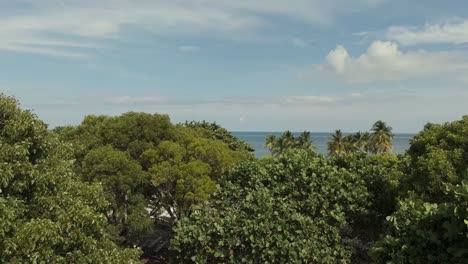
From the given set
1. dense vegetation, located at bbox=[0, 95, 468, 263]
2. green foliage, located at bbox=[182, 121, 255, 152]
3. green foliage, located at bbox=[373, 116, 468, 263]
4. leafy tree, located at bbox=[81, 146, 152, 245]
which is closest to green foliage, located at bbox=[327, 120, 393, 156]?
green foliage, located at bbox=[182, 121, 255, 152]

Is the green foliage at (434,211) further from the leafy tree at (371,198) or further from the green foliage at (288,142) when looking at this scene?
the green foliage at (288,142)

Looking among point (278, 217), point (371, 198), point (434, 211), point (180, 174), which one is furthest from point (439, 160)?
point (180, 174)

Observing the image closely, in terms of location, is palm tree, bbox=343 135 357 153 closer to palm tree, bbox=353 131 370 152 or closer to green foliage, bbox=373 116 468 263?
palm tree, bbox=353 131 370 152

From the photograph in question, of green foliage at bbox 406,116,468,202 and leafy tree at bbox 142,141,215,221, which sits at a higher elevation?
green foliage at bbox 406,116,468,202

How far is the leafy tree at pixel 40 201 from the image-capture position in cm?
961

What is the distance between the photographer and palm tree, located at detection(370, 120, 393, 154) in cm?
6912

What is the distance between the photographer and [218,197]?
63.2 ft

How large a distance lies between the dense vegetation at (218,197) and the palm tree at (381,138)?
153 feet

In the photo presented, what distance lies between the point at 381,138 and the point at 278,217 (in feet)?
186

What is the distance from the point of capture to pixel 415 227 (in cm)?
1012

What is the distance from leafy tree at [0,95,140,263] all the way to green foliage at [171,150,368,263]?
472 centimetres

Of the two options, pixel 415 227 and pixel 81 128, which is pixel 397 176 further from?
pixel 81 128

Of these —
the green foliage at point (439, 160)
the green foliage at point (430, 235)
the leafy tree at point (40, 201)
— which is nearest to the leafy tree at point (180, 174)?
the green foliage at point (439, 160)

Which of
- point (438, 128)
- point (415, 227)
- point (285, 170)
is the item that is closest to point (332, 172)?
point (285, 170)
